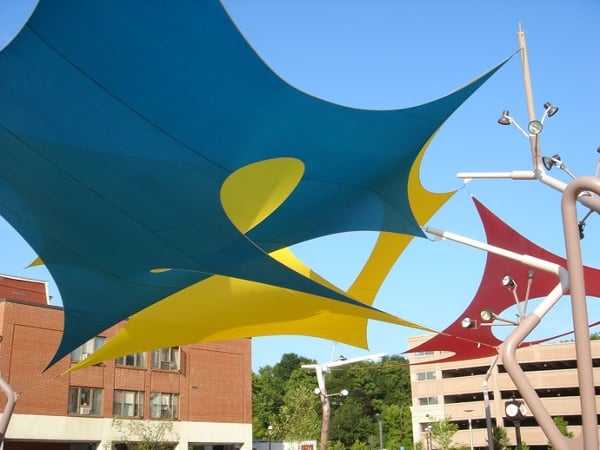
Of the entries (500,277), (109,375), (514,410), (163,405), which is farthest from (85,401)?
(514,410)

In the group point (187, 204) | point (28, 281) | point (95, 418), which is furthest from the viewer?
point (28, 281)

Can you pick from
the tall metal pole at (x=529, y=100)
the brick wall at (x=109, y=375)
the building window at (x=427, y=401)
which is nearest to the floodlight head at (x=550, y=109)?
the tall metal pole at (x=529, y=100)

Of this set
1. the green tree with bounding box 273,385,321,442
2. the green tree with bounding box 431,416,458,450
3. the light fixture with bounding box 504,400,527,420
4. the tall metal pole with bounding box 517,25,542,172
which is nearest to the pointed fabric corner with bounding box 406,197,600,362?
the light fixture with bounding box 504,400,527,420

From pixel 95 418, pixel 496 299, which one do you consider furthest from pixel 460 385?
pixel 496 299

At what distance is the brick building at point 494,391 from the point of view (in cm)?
5575

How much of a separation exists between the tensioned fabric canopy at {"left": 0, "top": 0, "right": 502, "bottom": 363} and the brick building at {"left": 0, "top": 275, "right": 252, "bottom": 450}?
1617cm

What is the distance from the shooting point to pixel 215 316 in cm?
1451

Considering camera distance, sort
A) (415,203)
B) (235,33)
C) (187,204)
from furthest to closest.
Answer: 1. (415,203)
2. (187,204)
3. (235,33)

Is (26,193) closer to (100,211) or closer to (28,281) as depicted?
(100,211)

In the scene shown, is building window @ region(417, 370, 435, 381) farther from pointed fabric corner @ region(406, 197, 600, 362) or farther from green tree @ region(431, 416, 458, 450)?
pointed fabric corner @ region(406, 197, 600, 362)

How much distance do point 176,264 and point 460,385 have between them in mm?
53672

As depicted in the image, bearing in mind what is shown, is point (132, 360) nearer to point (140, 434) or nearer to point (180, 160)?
point (140, 434)

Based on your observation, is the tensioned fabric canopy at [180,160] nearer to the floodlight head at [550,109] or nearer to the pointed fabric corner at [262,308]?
the pointed fabric corner at [262,308]

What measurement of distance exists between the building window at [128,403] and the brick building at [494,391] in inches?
967
